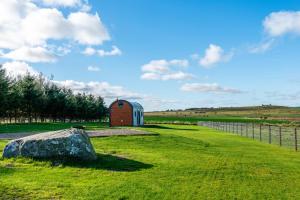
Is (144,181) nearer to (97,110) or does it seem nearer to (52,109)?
(52,109)

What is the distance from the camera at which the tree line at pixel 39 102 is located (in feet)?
163

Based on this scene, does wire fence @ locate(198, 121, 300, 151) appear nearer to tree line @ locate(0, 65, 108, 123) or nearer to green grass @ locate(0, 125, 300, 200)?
green grass @ locate(0, 125, 300, 200)

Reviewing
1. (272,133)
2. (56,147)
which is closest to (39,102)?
(272,133)

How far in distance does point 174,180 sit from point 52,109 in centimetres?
5929

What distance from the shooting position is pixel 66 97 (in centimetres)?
7025

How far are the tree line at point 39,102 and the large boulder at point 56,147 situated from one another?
113 feet

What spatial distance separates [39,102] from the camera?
58188mm

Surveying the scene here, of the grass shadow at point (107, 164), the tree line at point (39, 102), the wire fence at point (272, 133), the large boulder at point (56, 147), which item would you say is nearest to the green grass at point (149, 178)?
the grass shadow at point (107, 164)

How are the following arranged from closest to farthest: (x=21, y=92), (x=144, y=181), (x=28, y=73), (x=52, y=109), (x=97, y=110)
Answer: (x=144, y=181) < (x=21, y=92) < (x=28, y=73) < (x=52, y=109) < (x=97, y=110)

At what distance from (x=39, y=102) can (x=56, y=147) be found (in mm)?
47790

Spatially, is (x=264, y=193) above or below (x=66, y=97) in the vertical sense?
below

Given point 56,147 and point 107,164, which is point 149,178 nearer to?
point 107,164

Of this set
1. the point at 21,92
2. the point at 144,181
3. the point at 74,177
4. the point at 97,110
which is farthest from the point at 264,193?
the point at 97,110

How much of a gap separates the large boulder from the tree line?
3457cm
